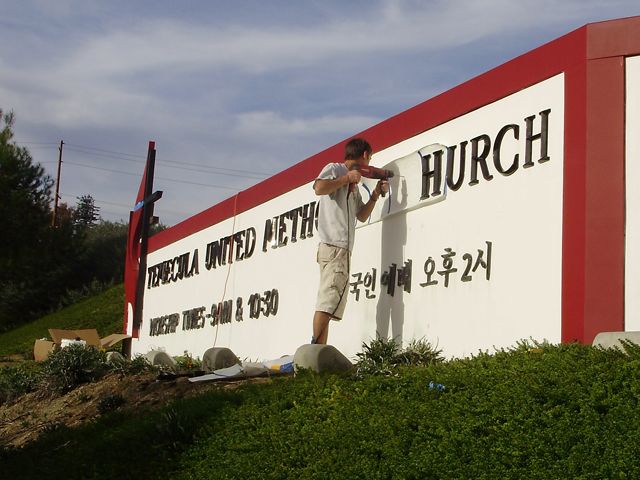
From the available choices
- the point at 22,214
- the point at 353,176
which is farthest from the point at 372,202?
the point at 22,214

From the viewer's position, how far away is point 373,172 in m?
9.00

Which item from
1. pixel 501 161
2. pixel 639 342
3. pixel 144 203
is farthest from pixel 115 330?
pixel 639 342

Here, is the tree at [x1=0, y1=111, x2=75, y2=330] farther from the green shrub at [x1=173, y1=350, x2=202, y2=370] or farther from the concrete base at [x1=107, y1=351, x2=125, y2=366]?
the concrete base at [x1=107, y1=351, x2=125, y2=366]

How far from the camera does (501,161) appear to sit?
771cm

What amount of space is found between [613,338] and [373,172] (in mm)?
3579

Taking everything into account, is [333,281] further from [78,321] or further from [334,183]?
[78,321]

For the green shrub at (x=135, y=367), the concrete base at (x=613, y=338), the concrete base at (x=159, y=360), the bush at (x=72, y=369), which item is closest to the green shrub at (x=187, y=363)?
the concrete base at (x=159, y=360)

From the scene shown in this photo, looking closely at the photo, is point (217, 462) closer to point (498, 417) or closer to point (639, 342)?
point (498, 417)

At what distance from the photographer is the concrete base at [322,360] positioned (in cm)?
750

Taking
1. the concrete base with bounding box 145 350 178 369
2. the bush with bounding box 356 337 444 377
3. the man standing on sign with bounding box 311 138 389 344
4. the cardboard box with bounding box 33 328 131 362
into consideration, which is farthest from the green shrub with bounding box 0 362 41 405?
the cardboard box with bounding box 33 328 131 362

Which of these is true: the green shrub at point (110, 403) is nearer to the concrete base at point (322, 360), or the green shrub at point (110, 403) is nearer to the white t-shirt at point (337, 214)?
the concrete base at point (322, 360)

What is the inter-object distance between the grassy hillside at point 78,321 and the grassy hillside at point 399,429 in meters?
17.5

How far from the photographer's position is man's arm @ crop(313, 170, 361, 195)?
8.59m

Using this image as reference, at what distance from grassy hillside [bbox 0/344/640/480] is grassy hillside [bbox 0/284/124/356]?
690 inches
